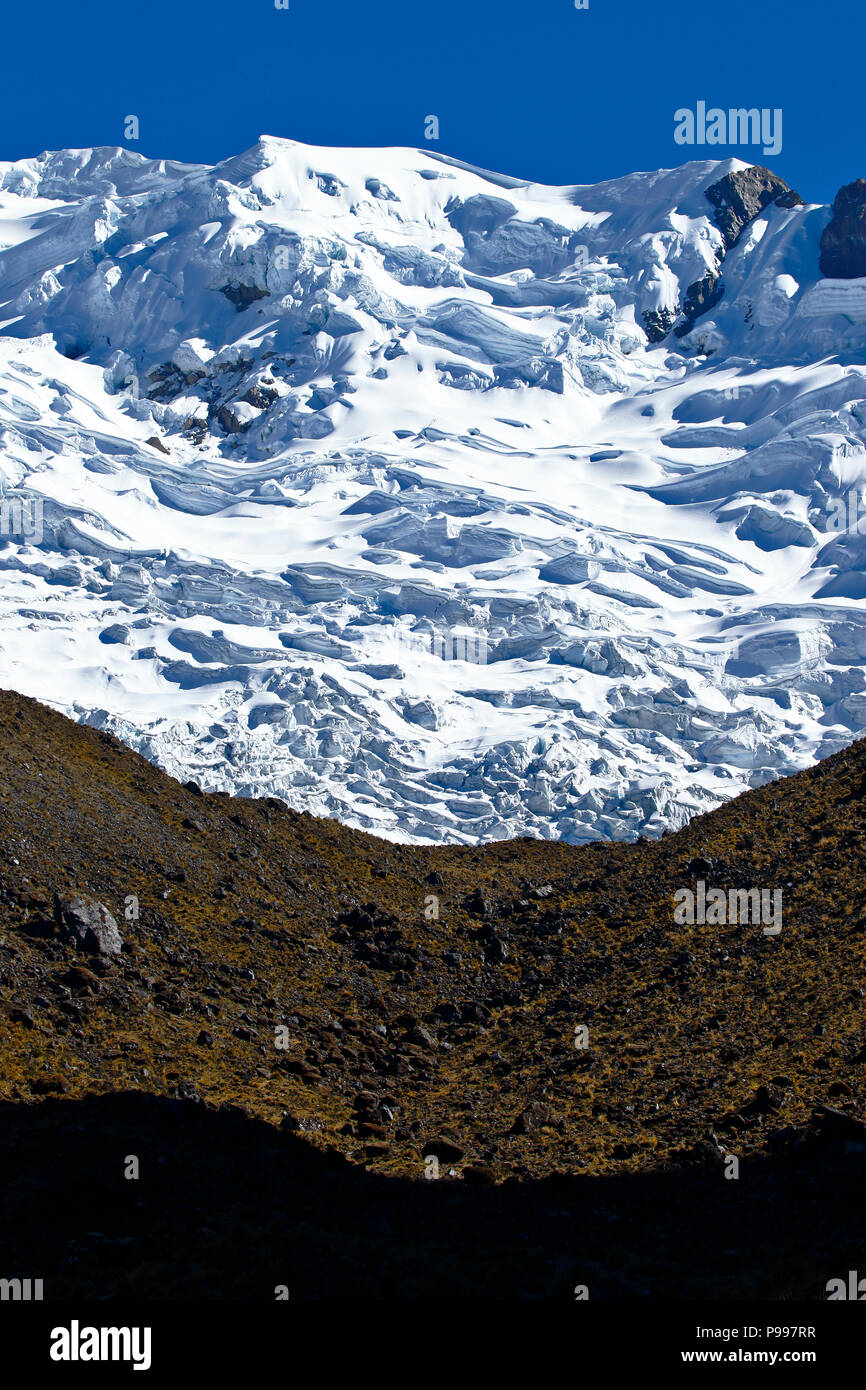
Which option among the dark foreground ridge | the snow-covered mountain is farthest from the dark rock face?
the snow-covered mountain

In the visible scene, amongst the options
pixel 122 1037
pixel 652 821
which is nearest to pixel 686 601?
pixel 652 821

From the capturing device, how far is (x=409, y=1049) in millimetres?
20422

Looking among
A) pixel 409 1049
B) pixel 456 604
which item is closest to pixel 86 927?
pixel 409 1049

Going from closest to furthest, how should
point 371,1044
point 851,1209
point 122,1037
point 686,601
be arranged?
1. point 851,1209
2. point 122,1037
3. point 371,1044
4. point 686,601

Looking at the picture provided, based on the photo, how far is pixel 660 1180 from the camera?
48.6 feet

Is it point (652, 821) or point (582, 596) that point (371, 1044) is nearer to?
point (652, 821)

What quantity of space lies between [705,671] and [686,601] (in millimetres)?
17328

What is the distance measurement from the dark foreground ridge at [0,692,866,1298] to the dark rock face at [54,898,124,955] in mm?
46

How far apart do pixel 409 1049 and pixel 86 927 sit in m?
5.08

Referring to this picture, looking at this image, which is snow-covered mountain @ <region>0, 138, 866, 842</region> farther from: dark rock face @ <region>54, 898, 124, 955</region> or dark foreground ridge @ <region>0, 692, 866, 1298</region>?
dark rock face @ <region>54, 898, 124, 955</region>

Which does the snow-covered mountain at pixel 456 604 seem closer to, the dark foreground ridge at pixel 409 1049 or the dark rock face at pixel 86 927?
the dark foreground ridge at pixel 409 1049

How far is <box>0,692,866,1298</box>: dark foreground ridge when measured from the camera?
12469 millimetres

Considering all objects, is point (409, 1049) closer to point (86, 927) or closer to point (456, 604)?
point (86, 927)

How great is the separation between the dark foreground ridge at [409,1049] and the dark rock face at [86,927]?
5cm
